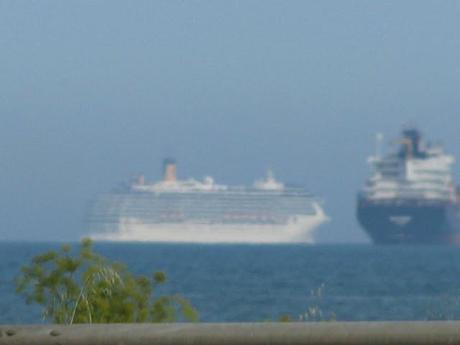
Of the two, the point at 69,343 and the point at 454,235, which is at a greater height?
the point at 454,235

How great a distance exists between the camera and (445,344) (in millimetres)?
3211

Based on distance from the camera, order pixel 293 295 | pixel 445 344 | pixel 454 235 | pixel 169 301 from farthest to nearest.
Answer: pixel 454 235
pixel 293 295
pixel 169 301
pixel 445 344

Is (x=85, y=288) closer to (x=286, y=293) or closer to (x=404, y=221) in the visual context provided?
(x=286, y=293)

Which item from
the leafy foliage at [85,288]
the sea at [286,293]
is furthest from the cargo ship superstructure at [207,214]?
the leafy foliage at [85,288]

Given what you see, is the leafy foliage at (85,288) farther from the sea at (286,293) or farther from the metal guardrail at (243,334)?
the metal guardrail at (243,334)

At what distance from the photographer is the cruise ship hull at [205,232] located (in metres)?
110

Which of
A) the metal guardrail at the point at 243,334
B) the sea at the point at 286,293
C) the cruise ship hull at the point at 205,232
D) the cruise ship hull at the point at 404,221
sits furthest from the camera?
the cruise ship hull at the point at 404,221

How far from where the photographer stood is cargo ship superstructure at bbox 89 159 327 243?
363ft

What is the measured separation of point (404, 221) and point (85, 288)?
110 m

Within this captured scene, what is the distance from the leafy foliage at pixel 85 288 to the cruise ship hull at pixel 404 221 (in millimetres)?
106874

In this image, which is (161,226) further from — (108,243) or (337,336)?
(337,336)

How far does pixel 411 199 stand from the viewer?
11531cm

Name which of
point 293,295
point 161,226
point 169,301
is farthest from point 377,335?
point 161,226

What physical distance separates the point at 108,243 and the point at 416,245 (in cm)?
2572
